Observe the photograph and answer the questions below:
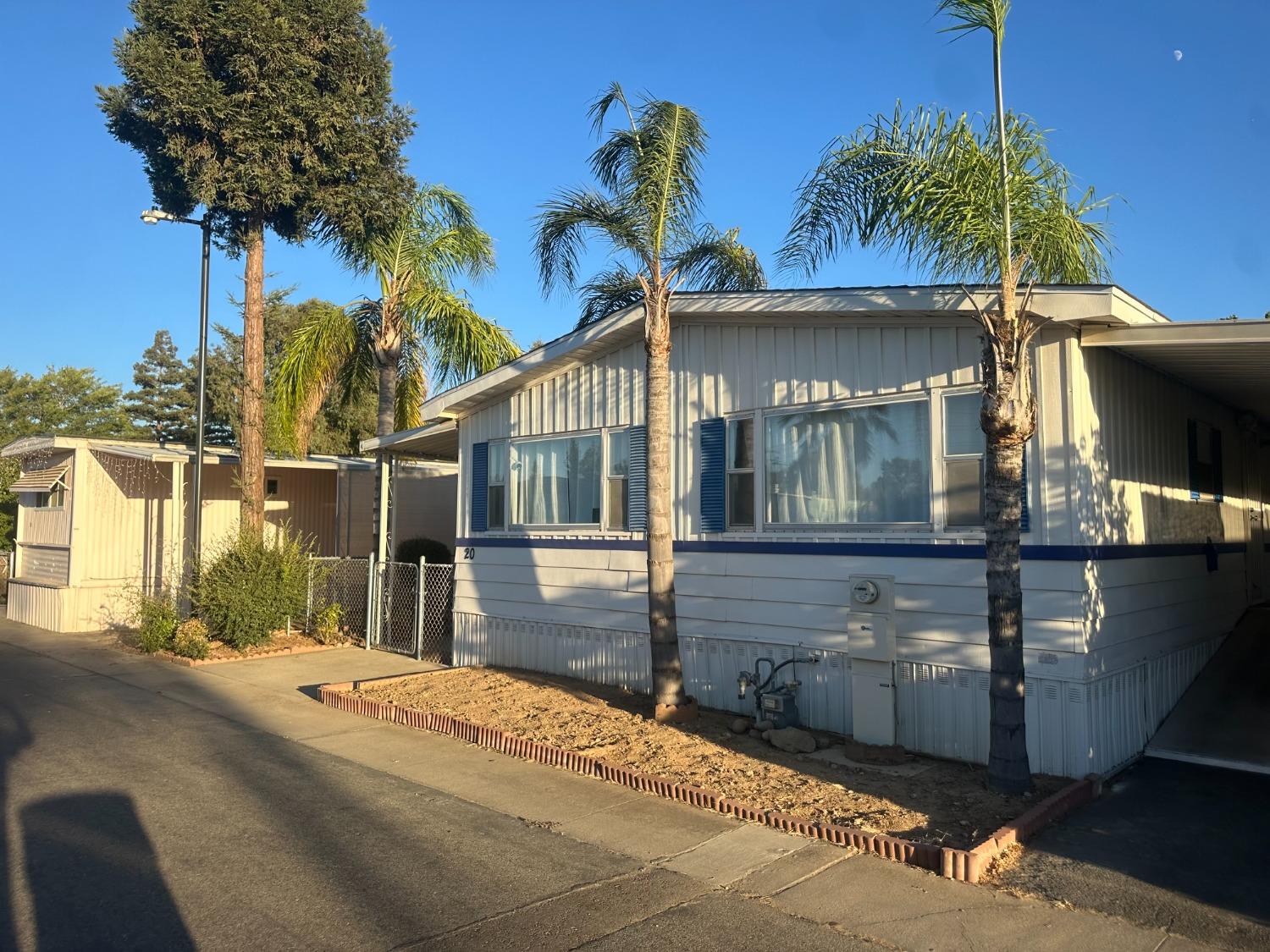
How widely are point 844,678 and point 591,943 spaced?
4186mm

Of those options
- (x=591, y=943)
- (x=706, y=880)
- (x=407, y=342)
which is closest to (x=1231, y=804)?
(x=706, y=880)

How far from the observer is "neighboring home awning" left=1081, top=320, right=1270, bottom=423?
22.1ft

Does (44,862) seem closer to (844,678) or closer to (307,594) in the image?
(844,678)

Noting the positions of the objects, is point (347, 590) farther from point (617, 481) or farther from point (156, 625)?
point (617, 481)

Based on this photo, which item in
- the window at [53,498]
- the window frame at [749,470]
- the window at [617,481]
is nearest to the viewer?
the window frame at [749,470]

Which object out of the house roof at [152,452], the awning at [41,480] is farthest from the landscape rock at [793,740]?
the awning at [41,480]

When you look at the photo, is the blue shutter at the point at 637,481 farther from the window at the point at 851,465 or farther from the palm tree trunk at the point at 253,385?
the palm tree trunk at the point at 253,385

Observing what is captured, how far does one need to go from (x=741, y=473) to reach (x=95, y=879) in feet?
20.0

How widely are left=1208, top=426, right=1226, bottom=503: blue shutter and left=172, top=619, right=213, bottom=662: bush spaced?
12.7 meters

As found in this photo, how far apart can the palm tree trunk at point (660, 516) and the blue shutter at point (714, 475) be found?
0.55 m

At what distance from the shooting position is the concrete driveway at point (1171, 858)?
4855mm

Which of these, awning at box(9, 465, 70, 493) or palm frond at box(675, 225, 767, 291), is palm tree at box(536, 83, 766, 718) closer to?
palm frond at box(675, 225, 767, 291)

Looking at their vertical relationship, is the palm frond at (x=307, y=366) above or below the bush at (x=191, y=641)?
above

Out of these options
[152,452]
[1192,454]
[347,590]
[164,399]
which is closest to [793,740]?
[1192,454]
